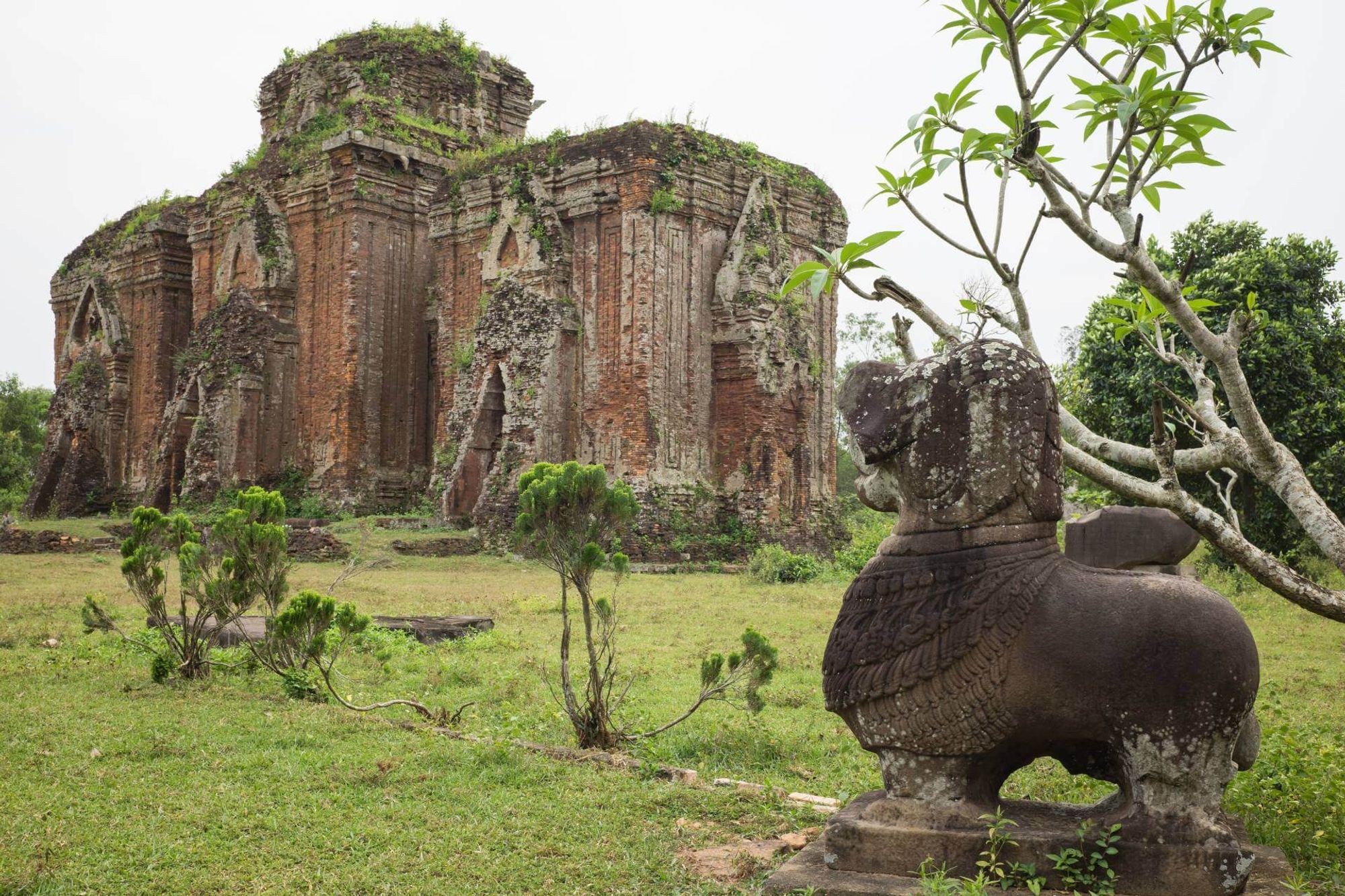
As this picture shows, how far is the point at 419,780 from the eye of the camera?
5289 millimetres

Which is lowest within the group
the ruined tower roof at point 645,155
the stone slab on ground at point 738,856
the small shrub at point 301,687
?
the stone slab on ground at point 738,856

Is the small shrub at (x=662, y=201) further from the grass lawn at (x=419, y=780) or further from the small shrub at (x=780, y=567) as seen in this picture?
the grass lawn at (x=419, y=780)

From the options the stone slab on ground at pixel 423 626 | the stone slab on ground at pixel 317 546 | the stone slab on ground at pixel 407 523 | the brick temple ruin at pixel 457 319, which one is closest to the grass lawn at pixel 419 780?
the stone slab on ground at pixel 423 626

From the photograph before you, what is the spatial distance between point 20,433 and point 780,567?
106 feet

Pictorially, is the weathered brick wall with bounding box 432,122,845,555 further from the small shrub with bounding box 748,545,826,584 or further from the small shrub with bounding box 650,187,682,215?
the small shrub with bounding box 748,545,826,584

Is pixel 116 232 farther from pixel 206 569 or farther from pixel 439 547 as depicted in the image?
pixel 206 569

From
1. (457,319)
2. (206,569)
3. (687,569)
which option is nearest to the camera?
(206,569)

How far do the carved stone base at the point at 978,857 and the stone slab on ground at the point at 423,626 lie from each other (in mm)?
6778

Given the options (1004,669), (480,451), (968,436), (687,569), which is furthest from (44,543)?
(1004,669)

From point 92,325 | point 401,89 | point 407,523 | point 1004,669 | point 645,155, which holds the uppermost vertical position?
point 401,89

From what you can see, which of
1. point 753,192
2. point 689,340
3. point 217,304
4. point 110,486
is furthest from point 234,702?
point 110,486

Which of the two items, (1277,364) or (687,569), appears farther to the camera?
(687,569)

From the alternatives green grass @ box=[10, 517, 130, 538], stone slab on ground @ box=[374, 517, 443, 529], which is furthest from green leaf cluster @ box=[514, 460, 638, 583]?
green grass @ box=[10, 517, 130, 538]

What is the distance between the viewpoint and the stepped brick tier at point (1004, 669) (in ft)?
10.5
